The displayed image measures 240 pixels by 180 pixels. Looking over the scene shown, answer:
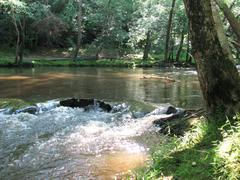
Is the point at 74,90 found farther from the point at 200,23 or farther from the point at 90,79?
the point at 200,23

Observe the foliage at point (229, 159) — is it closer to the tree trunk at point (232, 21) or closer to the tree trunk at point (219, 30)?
the tree trunk at point (219, 30)

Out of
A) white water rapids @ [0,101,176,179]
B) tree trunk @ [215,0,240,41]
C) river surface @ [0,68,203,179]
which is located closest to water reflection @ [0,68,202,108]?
river surface @ [0,68,203,179]

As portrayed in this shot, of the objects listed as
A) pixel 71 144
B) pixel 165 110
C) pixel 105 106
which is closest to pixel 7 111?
pixel 105 106

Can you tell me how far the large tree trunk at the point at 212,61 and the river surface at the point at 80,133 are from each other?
235cm

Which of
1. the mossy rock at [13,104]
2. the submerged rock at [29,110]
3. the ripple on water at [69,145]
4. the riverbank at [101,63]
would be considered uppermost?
the riverbank at [101,63]

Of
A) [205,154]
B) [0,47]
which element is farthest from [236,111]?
[0,47]

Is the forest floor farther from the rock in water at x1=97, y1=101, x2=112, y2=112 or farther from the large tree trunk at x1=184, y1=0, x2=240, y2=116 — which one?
the large tree trunk at x1=184, y1=0, x2=240, y2=116

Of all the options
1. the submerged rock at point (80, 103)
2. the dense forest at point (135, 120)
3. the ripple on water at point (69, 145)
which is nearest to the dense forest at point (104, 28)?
the dense forest at point (135, 120)

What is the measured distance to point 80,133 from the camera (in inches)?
438

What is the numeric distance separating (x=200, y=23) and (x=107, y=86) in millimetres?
15282

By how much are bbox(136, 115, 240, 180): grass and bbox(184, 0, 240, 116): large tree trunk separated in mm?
387

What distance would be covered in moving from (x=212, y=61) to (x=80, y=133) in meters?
5.67

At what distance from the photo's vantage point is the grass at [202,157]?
15.8 ft

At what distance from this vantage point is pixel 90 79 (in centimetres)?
2467
